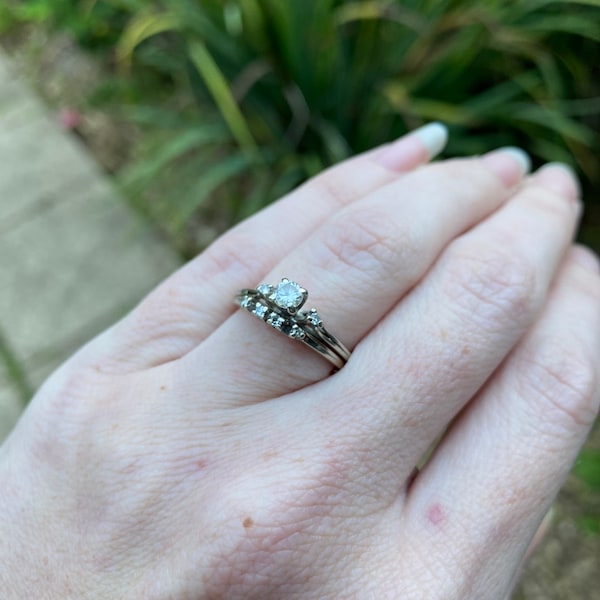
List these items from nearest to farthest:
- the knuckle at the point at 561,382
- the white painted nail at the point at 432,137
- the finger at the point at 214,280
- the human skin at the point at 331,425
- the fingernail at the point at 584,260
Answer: the human skin at the point at 331,425 < the knuckle at the point at 561,382 < the finger at the point at 214,280 < the fingernail at the point at 584,260 < the white painted nail at the point at 432,137

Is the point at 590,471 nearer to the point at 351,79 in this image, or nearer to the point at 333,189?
the point at 333,189

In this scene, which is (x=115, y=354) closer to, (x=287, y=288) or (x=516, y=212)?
(x=287, y=288)

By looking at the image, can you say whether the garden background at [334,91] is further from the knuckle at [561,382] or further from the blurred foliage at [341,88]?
the knuckle at [561,382]

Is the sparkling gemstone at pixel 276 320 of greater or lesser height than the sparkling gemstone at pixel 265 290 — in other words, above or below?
below

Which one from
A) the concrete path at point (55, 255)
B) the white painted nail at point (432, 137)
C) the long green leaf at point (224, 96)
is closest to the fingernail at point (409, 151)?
the white painted nail at point (432, 137)

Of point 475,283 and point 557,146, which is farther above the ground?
point 475,283

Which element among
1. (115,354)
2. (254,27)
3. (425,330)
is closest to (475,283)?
(425,330)
